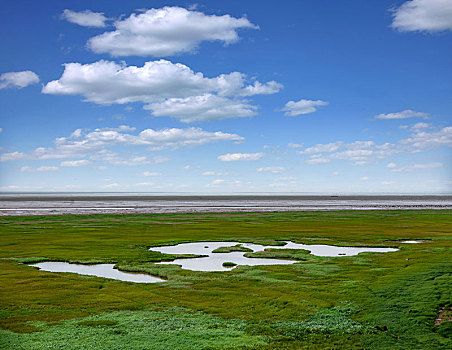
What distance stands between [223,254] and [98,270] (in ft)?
38.2

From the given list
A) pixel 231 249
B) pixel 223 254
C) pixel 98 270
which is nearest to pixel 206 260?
pixel 223 254

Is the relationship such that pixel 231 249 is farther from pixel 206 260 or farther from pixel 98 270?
pixel 98 270

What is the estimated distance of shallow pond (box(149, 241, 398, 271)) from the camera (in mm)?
31375

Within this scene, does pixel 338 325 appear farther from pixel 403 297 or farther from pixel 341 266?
pixel 341 266

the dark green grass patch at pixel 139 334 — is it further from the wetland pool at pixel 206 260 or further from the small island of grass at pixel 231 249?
the small island of grass at pixel 231 249

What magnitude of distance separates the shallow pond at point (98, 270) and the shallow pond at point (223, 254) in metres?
4.26

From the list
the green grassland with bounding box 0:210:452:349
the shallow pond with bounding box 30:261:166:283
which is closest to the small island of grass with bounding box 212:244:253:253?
the green grassland with bounding box 0:210:452:349

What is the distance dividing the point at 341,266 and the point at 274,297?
10.1 meters

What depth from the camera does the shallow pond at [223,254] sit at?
103 feet

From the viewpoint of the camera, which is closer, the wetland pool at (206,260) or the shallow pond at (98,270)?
the shallow pond at (98,270)

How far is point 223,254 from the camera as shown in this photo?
36875 millimetres

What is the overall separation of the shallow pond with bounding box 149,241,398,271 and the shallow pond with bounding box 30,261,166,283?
4259 mm

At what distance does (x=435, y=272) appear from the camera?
2362cm

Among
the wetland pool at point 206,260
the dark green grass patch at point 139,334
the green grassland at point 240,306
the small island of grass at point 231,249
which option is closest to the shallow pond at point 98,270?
the wetland pool at point 206,260
